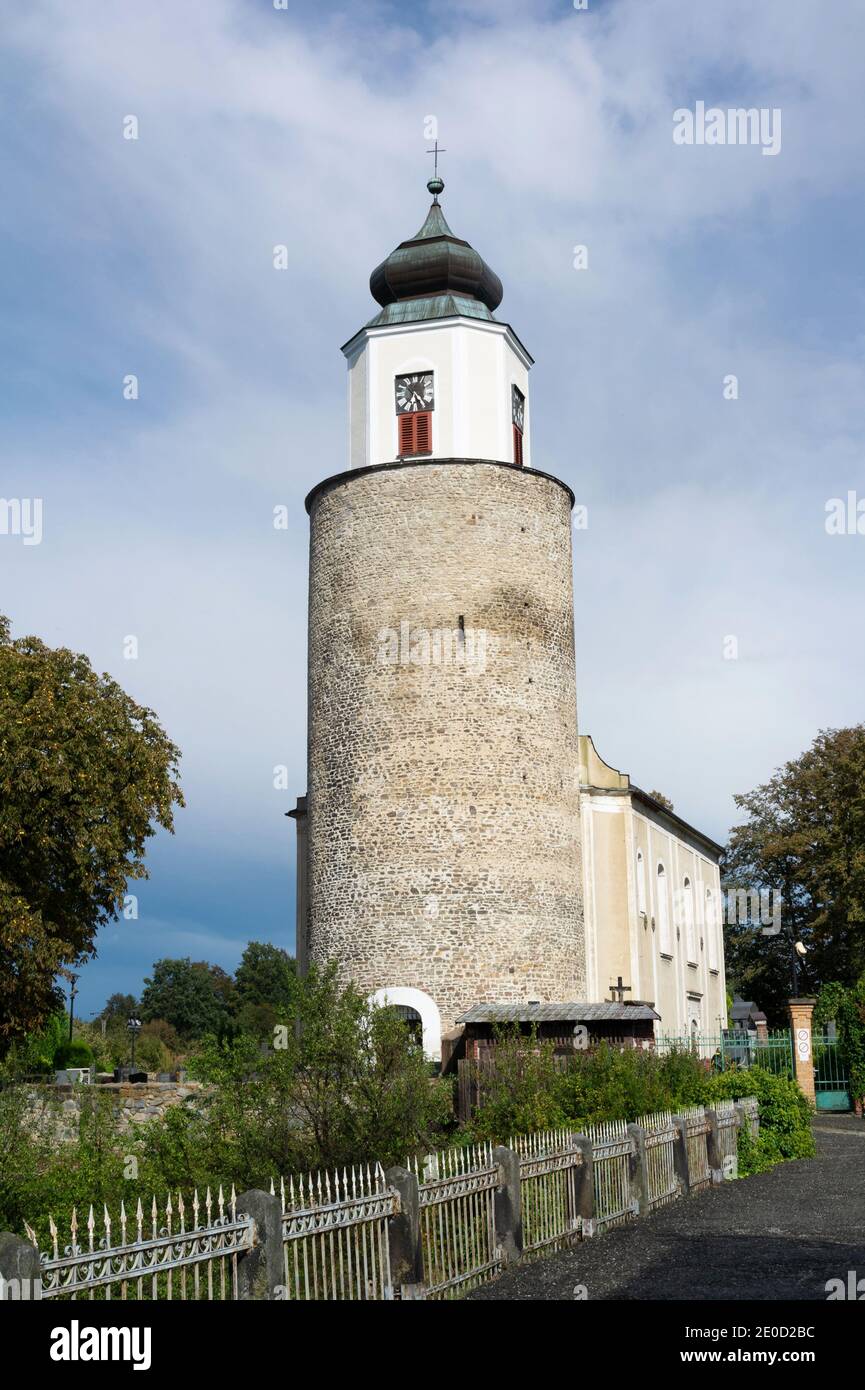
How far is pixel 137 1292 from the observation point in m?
6.96

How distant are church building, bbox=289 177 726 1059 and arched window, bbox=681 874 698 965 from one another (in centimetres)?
796

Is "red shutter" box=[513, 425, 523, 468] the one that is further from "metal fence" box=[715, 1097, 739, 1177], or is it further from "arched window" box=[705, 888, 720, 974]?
"arched window" box=[705, 888, 720, 974]

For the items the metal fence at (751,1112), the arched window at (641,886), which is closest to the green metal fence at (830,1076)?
the arched window at (641,886)

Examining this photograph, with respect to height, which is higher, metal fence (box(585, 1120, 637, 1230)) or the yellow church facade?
the yellow church facade

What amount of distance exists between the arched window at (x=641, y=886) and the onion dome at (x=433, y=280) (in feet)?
44.8

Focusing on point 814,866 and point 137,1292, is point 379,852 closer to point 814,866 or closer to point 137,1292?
point 137,1292

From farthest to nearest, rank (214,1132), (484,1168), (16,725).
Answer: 1. (16,725)
2. (214,1132)
3. (484,1168)

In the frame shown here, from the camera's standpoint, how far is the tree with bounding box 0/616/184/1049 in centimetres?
2286

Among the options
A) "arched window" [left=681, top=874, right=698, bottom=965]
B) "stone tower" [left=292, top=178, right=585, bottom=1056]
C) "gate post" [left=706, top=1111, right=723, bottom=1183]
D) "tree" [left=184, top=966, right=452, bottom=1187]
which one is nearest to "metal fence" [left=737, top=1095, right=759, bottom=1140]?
"gate post" [left=706, top=1111, right=723, bottom=1183]

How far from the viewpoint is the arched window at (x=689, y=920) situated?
132 feet

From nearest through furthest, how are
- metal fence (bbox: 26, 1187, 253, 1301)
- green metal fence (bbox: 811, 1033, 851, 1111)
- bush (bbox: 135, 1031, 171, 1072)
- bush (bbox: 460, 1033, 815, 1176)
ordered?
metal fence (bbox: 26, 1187, 253, 1301) < bush (bbox: 460, 1033, 815, 1176) < green metal fence (bbox: 811, 1033, 851, 1111) < bush (bbox: 135, 1031, 171, 1072)

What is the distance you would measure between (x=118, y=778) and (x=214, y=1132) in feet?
36.8

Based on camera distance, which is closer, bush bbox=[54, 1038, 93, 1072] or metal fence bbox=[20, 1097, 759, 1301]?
metal fence bbox=[20, 1097, 759, 1301]
